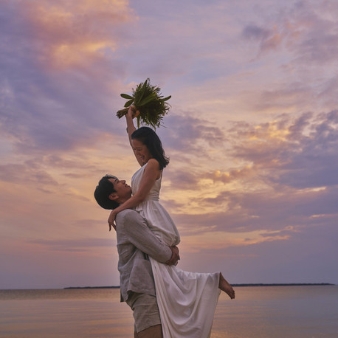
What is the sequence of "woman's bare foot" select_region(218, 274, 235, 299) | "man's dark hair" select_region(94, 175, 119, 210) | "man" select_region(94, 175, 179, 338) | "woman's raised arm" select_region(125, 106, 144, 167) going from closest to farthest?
1. "man" select_region(94, 175, 179, 338)
2. "woman's bare foot" select_region(218, 274, 235, 299)
3. "man's dark hair" select_region(94, 175, 119, 210)
4. "woman's raised arm" select_region(125, 106, 144, 167)

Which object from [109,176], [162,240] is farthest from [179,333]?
[109,176]

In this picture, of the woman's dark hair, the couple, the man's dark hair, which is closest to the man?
the couple

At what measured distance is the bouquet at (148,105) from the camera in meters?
6.77

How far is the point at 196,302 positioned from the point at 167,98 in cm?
217

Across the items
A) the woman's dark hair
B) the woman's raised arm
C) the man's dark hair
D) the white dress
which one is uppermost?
the woman's raised arm

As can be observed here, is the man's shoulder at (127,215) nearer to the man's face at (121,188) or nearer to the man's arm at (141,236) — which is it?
the man's arm at (141,236)

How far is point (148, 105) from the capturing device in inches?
268

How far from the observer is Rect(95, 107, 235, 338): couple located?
561 centimetres

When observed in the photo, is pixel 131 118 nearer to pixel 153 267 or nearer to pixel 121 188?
pixel 121 188

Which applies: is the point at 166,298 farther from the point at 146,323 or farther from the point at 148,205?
the point at 148,205

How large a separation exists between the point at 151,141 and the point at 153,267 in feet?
3.62

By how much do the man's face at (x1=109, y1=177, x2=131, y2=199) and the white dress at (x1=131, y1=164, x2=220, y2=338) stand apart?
86 mm

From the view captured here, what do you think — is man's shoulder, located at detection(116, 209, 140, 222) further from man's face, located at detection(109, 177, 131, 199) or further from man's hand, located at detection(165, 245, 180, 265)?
man's hand, located at detection(165, 245, 180, 265)

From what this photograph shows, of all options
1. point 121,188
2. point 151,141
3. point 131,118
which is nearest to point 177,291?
point 121,188
